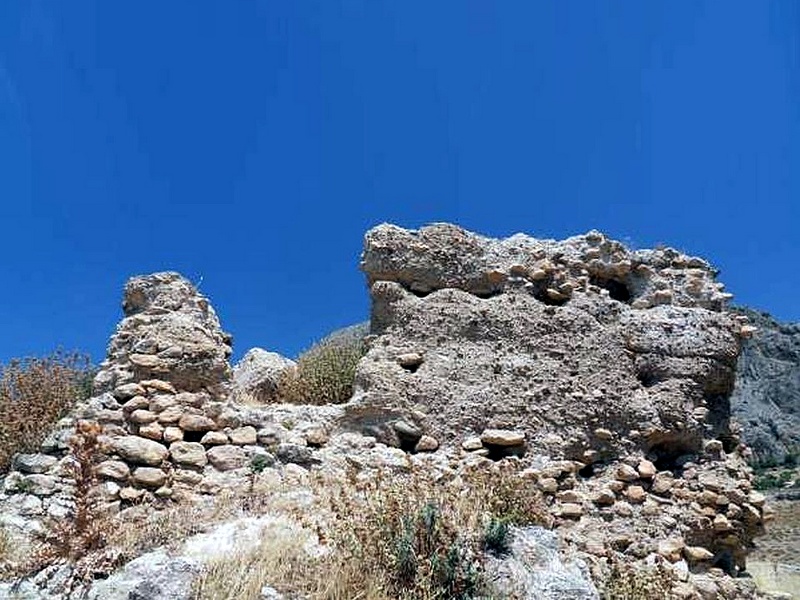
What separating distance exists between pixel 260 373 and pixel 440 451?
383cm

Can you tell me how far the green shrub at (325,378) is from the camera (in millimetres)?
8539

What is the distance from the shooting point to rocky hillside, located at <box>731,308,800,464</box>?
1672 inches

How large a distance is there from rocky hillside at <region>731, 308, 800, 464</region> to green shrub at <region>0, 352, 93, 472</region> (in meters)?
38.4

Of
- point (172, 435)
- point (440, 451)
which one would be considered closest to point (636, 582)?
point (440, 451)

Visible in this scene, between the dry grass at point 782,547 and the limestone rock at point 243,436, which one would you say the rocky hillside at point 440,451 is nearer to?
the limestone rock at point 243,436

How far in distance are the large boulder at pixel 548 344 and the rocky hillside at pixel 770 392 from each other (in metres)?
35.9

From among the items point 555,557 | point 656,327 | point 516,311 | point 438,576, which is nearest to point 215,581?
point 438,576

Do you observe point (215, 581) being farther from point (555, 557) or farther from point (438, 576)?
point (555, 557)

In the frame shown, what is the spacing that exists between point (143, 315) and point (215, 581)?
11.9 feet

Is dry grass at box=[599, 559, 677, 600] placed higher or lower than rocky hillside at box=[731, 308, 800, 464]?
lower

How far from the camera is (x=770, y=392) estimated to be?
46875 millimetres

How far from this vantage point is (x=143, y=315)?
24.6 ft

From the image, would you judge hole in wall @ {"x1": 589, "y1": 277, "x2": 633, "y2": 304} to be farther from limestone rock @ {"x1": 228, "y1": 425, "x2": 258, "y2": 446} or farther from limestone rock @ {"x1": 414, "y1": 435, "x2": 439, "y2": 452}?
limestone rock @ {"x1": 228, "y1": 425, "x2": 258, "y2": 446}

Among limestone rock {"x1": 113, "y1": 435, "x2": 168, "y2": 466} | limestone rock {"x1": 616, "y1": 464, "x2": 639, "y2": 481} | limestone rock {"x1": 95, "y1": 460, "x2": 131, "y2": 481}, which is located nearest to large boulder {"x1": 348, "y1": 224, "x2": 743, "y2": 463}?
limestone rock {"x1": 616, "y1": 464, "x2": 639, "y2": 481}
